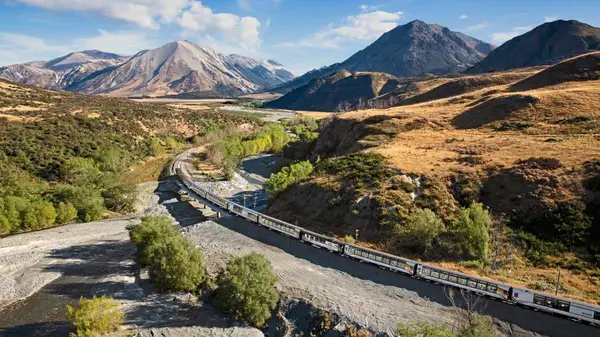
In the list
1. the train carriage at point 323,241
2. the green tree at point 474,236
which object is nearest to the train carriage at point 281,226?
the train carriage at point 323,241

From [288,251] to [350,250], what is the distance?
7.05m

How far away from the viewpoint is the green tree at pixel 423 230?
38094 mm

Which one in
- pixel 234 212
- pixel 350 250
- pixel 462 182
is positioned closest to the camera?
pixel 350 250

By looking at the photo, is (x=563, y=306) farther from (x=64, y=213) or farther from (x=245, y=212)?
(x=64, y=213)

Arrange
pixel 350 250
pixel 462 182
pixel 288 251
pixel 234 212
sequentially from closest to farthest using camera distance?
pixel 350 250
pixel 288 251
pixel 462 182
pixel 234 212

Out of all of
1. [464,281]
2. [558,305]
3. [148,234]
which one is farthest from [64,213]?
[558,305]

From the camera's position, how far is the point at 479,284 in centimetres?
3011

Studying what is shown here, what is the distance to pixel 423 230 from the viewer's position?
1503 inches

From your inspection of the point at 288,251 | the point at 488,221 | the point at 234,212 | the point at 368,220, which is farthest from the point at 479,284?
the point at 234,212

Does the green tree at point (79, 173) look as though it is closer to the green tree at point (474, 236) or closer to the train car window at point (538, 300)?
the green tree at point (474, 236)

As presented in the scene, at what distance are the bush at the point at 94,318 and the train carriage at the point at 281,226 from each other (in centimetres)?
1951

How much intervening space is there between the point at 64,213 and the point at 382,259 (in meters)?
45.4

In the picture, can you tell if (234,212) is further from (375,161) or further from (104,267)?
(375,161)

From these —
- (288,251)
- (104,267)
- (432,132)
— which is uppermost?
(432,132)
